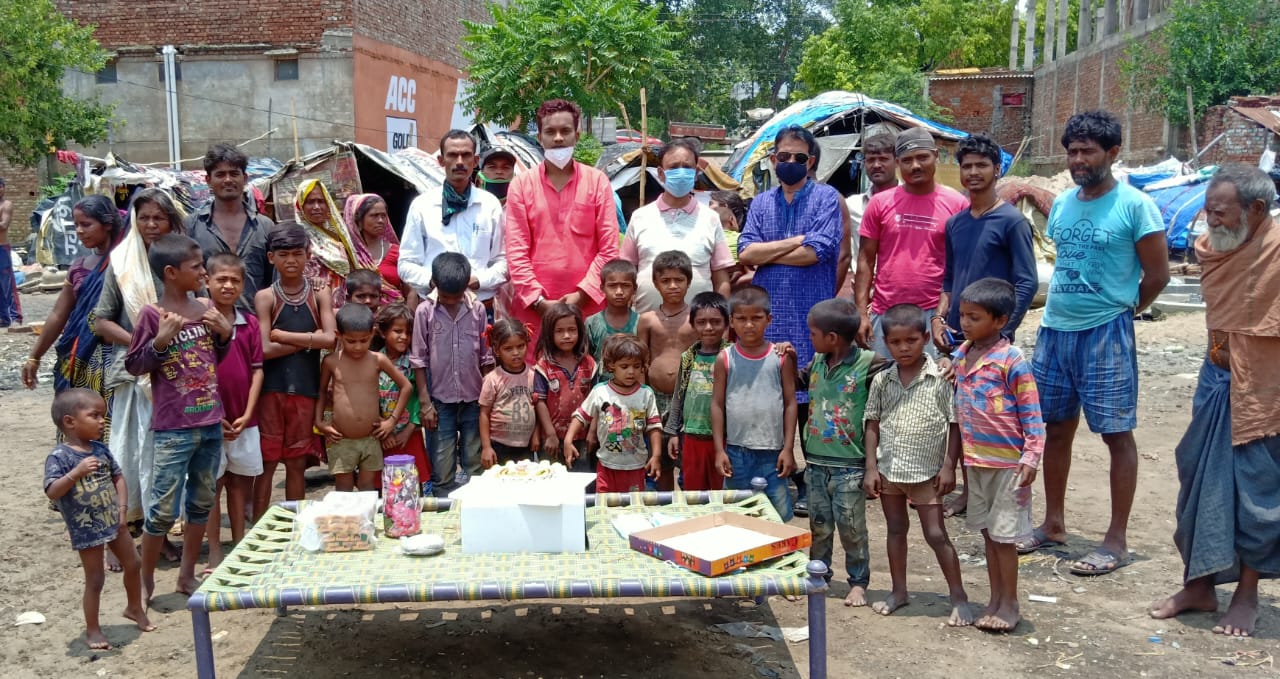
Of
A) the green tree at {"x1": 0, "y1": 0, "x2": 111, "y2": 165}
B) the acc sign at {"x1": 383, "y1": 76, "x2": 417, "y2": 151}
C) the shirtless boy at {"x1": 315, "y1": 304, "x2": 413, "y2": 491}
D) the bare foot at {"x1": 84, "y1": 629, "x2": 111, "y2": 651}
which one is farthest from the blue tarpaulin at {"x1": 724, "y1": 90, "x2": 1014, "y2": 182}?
the green tree at {"x1": 0, "y1": 0, "x2": 111, "y2": 165}

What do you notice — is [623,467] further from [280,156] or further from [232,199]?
[280,156]

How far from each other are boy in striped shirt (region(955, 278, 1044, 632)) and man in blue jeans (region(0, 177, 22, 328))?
38.9 feet

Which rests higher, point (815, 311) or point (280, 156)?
point (280, 156)

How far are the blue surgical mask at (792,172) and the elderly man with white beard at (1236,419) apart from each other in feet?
5.93

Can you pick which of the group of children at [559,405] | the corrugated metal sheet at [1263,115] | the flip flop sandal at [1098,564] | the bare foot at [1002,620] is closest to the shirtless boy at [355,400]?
the group of children at [559,405]

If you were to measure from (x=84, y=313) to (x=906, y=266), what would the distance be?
4.02 m

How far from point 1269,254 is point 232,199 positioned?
4.67m

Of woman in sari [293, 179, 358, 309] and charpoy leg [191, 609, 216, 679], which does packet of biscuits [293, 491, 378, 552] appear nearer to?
charpoy leg [191, 609, 216, 679]

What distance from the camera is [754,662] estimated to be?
375cm

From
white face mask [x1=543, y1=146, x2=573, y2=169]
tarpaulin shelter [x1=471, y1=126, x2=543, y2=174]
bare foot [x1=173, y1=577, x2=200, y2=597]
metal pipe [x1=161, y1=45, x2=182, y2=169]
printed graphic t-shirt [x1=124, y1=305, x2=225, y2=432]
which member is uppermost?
metal pipe [x1=161, y1=45, x2=182, y2=169]

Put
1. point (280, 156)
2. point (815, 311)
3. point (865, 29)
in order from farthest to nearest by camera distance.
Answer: point (865, 29) < point (280, 156) < point (815, 311)

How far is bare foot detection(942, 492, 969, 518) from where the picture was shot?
543 centimetres

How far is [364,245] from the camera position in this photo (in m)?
5.81

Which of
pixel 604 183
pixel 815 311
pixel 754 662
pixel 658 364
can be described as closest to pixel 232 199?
pixel 604 183
